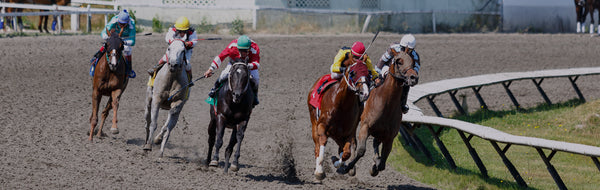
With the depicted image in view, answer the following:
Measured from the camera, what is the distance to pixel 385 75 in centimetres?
899

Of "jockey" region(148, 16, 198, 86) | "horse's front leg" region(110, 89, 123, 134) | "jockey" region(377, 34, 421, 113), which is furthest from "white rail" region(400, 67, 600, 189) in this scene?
"horse's front leg" region(110, 89, 123, 134)

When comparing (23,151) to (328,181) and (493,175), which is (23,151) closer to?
(328,181)

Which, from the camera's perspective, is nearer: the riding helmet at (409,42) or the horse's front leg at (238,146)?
the riding helmet at (409,42)

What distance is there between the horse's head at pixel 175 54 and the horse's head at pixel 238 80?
1.19 m

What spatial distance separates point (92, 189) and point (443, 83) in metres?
8.35

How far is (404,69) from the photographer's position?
843 centimetres

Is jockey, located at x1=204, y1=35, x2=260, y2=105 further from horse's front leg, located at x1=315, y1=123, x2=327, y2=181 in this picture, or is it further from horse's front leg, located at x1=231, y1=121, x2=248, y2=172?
horse's front leg, located at x1=315, y1=123, x2=327, y2=181

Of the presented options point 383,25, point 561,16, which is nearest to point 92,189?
point 383,25

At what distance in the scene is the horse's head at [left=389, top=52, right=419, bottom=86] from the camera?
8.23m

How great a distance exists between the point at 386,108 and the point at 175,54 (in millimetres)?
3060

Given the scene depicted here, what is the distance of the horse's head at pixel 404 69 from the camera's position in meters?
8.23

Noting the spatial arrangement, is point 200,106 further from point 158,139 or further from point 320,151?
point 320,151

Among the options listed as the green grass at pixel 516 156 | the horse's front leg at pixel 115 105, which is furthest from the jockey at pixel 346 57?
the horse's front leg at pixel 115 105

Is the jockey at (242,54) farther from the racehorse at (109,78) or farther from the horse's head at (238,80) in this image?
the racehorse at (109,78)
